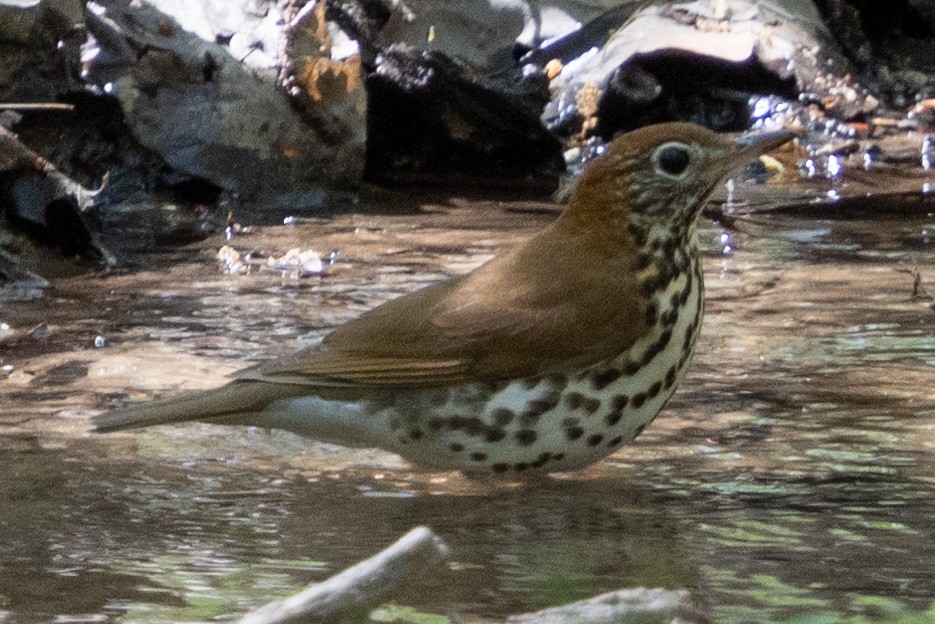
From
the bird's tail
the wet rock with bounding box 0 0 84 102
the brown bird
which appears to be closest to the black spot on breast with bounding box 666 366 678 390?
the brown bird

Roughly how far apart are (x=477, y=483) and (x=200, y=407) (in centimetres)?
73

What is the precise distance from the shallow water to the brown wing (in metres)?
0.28

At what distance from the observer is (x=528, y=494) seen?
3916 mm

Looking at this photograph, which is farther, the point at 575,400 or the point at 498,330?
the point at 498,330

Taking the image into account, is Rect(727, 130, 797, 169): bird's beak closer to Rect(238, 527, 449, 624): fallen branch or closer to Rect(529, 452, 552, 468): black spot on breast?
Rect(529, 452, 552, 468): black spot on breast

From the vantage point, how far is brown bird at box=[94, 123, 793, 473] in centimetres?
374

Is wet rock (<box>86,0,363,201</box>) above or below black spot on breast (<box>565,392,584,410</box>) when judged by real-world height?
above

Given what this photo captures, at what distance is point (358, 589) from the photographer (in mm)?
1997

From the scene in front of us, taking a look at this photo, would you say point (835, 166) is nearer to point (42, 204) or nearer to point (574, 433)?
point (42, 204)

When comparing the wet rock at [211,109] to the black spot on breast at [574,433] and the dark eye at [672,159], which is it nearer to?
the dark eye at [672,159]

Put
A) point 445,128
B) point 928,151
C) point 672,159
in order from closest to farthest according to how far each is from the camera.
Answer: point 672,159 → point 445,128 → point 928,151

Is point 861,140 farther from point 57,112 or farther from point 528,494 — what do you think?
point 528,494

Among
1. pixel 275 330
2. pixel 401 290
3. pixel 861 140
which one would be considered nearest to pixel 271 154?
pixel 401 290

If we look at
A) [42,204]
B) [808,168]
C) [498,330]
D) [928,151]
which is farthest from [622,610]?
[928,151]
